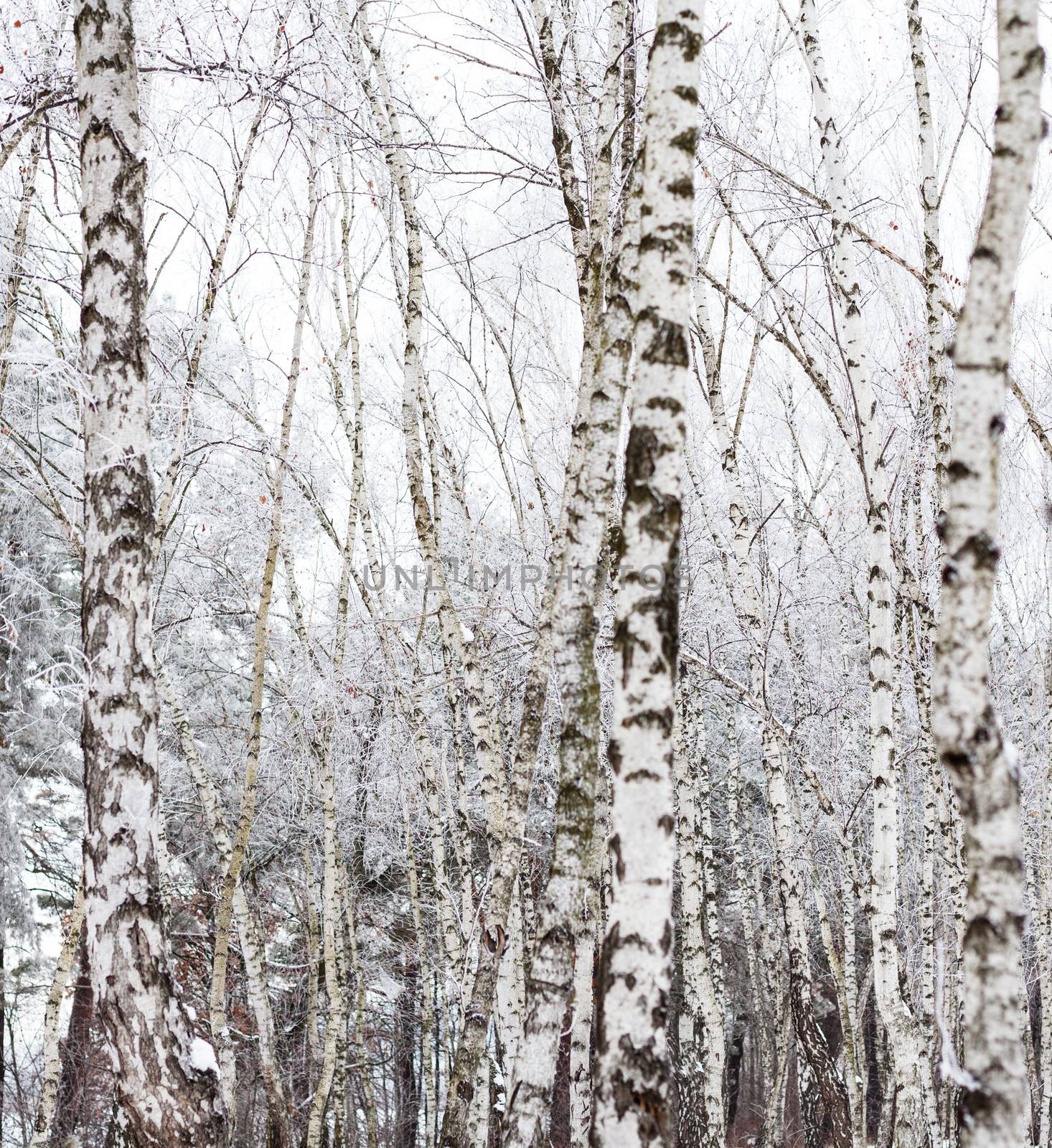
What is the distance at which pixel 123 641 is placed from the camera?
3260 millimetres

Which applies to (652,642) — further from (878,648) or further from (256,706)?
(256,706)

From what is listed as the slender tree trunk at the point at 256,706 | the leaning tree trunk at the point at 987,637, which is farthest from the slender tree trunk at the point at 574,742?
the slender tree trunk at the point at 256,706

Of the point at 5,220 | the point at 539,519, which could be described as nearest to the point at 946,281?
the point at 539,519

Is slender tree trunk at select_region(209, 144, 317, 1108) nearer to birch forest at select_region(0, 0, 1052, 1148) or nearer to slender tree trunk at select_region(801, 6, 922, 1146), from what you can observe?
birch forest at select_region(0, 0, 1052, 1148)

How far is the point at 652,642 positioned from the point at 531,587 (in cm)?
896

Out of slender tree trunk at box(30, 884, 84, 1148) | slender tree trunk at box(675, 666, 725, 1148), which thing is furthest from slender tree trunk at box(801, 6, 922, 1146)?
slender tree trunk at box(30, 884, 84, 1148)

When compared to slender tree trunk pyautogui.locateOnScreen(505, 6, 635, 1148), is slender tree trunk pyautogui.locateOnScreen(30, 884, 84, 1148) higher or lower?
lower

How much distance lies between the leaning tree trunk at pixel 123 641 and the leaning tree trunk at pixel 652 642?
164 cm

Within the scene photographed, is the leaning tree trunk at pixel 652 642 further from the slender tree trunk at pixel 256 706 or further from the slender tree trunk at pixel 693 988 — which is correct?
the slender tree trunk at pixel 693 988

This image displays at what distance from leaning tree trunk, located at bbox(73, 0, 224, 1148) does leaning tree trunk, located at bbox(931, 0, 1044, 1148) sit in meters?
2.54

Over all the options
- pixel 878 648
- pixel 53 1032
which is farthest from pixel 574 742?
pixel 53 1032

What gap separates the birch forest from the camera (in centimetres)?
247

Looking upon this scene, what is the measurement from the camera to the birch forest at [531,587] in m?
2.47

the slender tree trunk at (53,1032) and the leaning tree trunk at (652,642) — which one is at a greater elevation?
the leaning tree trunk at (652,642)
